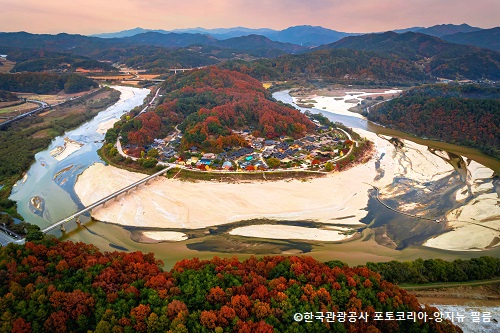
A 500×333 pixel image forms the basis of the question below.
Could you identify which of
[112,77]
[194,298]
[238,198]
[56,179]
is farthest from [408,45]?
[194,298]

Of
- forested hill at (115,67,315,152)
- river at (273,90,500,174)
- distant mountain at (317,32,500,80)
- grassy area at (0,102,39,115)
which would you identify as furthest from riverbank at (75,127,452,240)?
distant mountain at (317,32,500,80)

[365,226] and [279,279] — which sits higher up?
[279,279]

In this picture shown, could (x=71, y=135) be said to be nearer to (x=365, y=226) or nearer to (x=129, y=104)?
(x=129, y=104)

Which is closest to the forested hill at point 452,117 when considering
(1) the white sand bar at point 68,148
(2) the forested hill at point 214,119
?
(2) the forested hill at point 214,119

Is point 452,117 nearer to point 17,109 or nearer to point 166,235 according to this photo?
point 166,235

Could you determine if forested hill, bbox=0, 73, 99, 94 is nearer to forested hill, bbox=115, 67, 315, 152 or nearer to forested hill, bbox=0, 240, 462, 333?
forested hill, bbox=115, 67, 315, 152

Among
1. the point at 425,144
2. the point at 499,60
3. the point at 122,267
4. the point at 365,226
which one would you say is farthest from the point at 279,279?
the point at 499,60

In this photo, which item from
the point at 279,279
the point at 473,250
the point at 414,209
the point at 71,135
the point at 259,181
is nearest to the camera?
the point at 279,279
